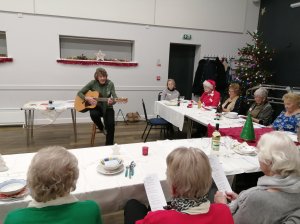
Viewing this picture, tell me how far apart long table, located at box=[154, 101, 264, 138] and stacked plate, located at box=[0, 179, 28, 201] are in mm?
2456

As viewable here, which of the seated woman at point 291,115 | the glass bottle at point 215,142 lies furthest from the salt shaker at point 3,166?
the seated woman at point 291,115

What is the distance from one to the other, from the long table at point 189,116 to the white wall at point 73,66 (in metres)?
1.49

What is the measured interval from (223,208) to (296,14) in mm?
5871

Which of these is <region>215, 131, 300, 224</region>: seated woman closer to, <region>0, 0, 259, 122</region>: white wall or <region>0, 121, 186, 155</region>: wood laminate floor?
<region>0, 121, 186, 155</region>: wood laminate floor

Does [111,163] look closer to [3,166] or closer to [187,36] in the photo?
[3,166]

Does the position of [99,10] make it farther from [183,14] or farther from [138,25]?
[183,14]

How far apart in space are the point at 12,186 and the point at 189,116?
9.11ft

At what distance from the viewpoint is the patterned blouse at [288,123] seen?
9.99ft

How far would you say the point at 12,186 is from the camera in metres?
1.46

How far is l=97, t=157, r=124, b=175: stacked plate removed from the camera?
66.5 inches

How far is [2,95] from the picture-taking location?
5.15 m

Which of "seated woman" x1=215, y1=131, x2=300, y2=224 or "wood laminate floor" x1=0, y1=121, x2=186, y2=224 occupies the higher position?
"seated woman" x1=215, y1=131, x2=300, y2=224

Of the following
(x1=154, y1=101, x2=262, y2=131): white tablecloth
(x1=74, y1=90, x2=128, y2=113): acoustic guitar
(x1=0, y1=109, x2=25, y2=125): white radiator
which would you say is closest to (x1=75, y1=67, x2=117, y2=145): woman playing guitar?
(x1=74, y1=90, x2=128, y2=113): acoustic guitar

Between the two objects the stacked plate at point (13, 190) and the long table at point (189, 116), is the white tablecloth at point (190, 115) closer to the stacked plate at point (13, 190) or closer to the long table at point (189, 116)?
the long table at point (189, 116)
